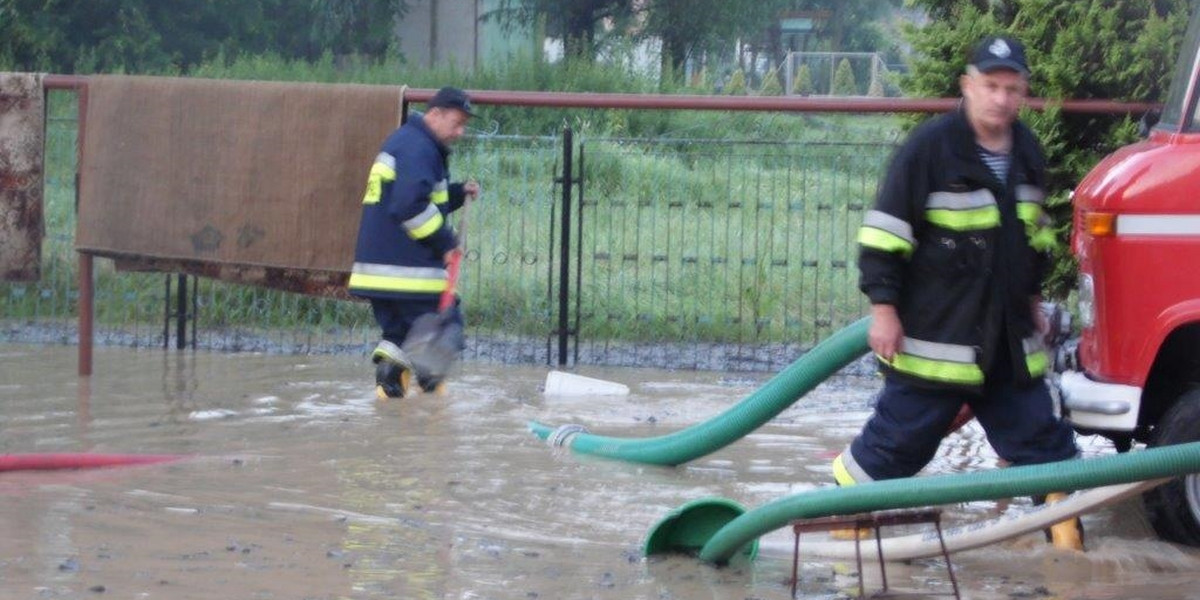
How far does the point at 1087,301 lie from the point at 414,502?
8.98ft

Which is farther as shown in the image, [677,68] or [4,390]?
[677,68]

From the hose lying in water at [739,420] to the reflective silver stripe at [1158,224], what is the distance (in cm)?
106

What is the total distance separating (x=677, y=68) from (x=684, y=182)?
21.4 m

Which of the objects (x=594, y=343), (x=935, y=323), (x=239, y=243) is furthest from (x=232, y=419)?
(x=935, y=323)

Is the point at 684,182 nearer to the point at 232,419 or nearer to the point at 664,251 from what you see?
the point at 664,251

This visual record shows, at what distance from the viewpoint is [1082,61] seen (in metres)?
9.36

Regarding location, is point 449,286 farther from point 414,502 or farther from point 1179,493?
point 1179,493

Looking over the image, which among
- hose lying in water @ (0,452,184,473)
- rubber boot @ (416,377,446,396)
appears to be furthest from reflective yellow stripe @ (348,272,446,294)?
hose lying in water @ (0,452,184,473)

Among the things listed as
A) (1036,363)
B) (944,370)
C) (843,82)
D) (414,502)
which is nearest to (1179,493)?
(1036,363)

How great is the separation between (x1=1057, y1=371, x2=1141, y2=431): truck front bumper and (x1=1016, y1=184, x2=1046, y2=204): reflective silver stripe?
2.85 ft

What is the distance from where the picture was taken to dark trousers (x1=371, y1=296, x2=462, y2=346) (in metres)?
9.11

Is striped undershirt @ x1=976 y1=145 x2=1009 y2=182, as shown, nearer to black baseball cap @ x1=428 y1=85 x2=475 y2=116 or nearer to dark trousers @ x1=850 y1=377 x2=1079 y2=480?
dark trousers @ x1=850 y1=377 x2=1079 y2=480

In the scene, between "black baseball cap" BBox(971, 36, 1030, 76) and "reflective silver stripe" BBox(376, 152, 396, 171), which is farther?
"reflective silver stripe" BBox(376, 152, 396, 171)

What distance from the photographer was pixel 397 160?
8.89 m
